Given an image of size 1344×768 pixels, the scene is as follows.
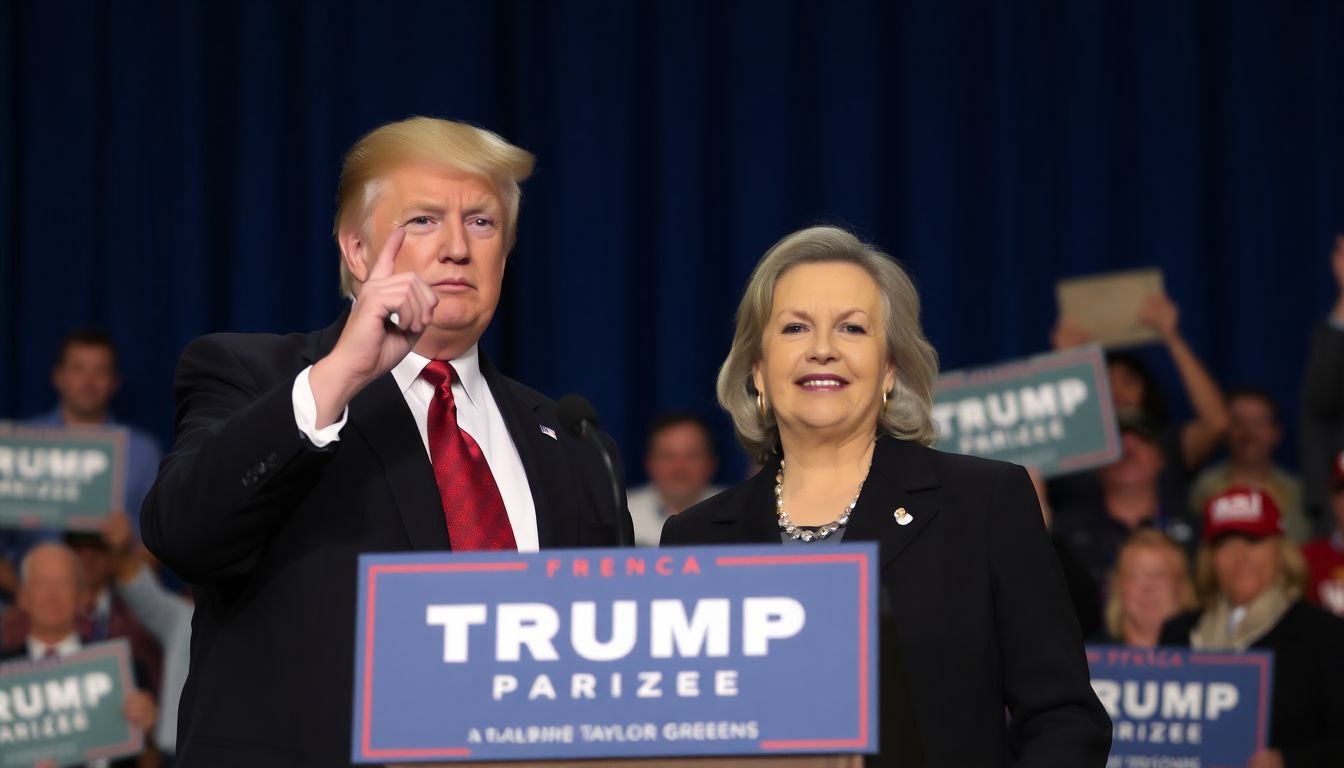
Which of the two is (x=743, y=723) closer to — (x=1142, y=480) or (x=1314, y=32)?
(x=1142, y=480)

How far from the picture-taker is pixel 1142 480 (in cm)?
546

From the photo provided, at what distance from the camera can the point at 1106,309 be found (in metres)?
6.02

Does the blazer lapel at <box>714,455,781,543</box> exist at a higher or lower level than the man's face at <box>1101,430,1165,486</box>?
lower

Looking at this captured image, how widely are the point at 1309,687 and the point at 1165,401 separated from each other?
171 centimetres

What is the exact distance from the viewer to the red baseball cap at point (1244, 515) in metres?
4.86

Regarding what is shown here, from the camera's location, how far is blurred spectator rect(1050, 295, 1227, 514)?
5.83 m

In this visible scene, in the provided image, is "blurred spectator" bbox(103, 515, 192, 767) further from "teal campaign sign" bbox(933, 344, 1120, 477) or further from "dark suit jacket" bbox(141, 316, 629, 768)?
"dark suit jacket" bbox(141, 316, 629, 768)

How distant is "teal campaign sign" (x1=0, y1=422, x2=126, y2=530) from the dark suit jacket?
3.38 m

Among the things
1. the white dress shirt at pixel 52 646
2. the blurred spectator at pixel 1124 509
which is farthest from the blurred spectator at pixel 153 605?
the blurred spectator at pixel 1124 509

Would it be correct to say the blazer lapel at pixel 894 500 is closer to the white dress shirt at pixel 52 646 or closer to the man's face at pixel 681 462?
the white dress shirt at pixel 52 646

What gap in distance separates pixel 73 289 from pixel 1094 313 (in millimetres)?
3814

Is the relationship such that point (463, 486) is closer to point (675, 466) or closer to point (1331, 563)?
point (1331, 563)

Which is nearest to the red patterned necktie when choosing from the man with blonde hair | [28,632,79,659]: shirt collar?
the man with blonde hair

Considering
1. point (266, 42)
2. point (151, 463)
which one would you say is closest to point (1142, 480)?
point (151, 463)
